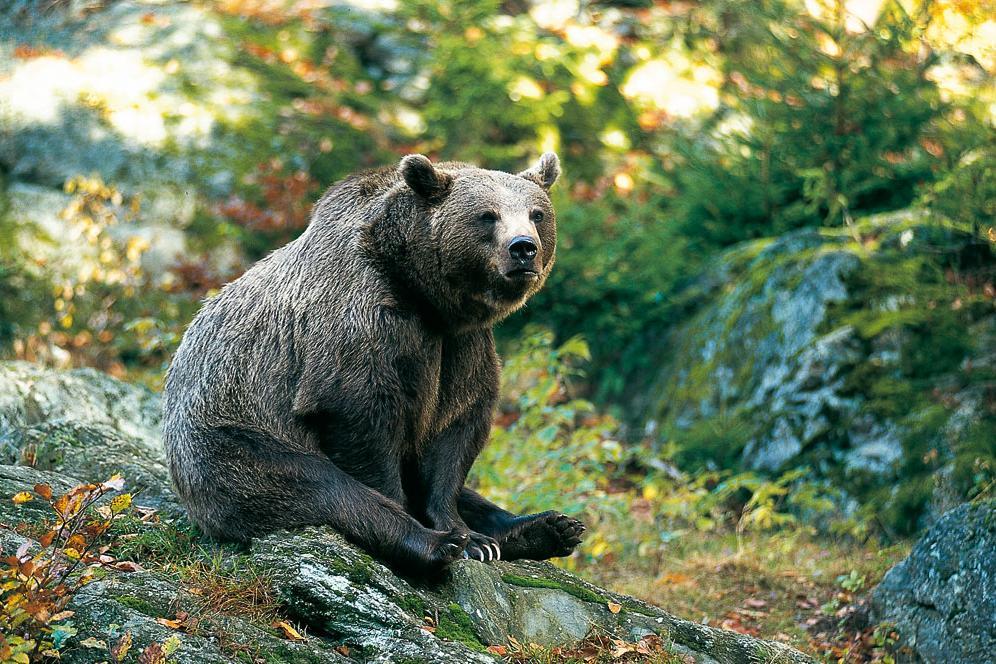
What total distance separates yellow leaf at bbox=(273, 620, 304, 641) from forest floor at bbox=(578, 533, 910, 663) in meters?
3.40

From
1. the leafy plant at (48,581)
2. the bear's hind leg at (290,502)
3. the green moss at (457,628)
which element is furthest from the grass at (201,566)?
the green moss at (457,628)

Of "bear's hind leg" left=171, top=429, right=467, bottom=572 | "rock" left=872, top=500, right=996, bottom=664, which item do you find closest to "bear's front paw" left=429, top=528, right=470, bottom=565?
"bear's hind leg" left=171, top=429, right=467, bottom=572

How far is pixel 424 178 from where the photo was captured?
6.07m

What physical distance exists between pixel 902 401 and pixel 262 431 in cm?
628

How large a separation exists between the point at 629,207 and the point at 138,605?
10652 millimetres

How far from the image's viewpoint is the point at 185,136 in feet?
52.7

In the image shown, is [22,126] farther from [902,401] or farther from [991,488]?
[991,488]

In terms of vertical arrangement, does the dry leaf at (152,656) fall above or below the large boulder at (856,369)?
above

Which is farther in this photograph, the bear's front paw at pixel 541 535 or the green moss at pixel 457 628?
the bear's front paw at pixel 541 535

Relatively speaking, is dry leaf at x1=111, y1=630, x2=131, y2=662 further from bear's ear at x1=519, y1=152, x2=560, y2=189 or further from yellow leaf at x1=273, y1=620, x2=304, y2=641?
bear's ear at x1=519, y1=152, x2=560, y2=189

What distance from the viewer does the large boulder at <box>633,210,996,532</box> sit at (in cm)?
922

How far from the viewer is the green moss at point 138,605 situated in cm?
469

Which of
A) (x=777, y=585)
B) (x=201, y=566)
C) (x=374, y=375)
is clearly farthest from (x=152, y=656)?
(x=777, y=585)

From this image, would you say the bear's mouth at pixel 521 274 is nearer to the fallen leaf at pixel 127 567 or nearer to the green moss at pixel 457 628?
the green moss at pixel 457 628
